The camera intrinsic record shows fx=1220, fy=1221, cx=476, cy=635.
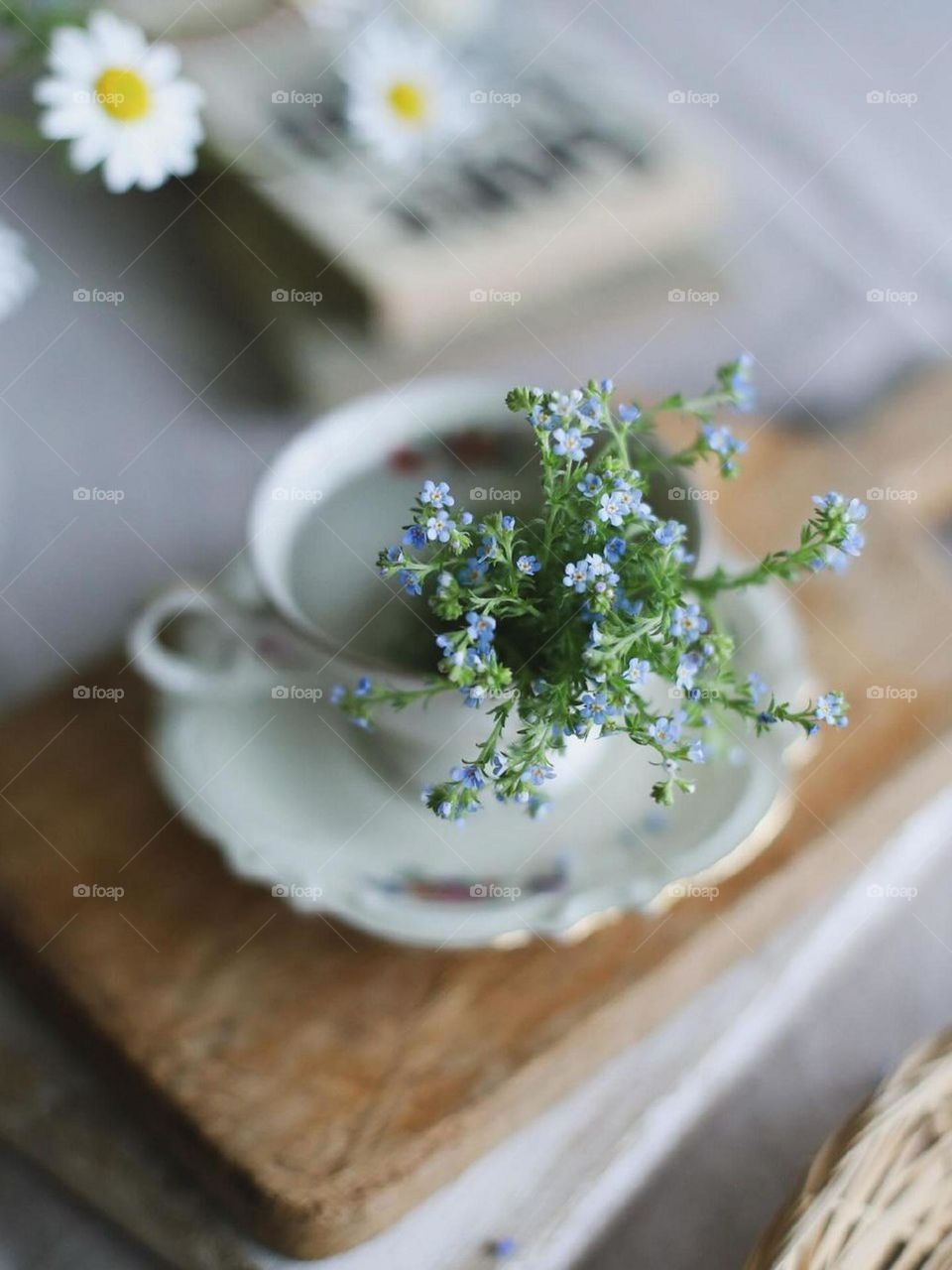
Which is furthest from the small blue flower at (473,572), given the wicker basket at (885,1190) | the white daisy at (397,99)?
the white daisy at (397,99)

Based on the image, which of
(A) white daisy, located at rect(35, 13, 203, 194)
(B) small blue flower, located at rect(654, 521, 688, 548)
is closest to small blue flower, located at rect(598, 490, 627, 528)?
(B) small blue flower, located at rect(654, 521, 688, 548)

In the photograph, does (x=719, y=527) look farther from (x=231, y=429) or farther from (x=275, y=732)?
(x=231, y=429)

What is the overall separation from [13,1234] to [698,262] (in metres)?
0.75

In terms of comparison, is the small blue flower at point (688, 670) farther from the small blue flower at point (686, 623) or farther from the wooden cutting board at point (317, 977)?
the wooden cutting board at point (317, 977)

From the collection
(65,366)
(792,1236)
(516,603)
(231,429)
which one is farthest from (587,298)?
(792,1236)

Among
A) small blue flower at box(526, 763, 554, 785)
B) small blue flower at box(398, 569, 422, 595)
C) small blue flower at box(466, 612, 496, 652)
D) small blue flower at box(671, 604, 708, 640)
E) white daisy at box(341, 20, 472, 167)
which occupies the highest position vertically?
white daisy at box(341, 20, 472, 167)

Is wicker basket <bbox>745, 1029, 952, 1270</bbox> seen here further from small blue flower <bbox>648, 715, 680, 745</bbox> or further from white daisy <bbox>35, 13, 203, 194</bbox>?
white daisy <bbox>35, 13, 203, 194</bbox>

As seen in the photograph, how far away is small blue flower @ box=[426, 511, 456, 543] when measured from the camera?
15.0 inches

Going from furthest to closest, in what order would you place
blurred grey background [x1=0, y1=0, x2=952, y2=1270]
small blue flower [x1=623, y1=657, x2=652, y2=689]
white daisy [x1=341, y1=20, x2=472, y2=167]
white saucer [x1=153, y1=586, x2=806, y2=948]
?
white daisy [x1=341, y1=20, x2=472, y2=167] < blurred grey background [x1=0, y1=0, x2=952, y2=1270] < white saucer [x1=153, y1=586, x2=806, y2=948] < small blue flower [x1=623, y1=657, x2=652, y2=689]

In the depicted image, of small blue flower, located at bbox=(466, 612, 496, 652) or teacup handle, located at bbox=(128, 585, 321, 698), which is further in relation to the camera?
teacup handle, located at bbox=(128, 585, 321, 698)

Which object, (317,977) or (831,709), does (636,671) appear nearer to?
(831,709)

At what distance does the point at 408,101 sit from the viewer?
85cm

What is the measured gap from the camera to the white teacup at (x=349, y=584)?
472 millimetres

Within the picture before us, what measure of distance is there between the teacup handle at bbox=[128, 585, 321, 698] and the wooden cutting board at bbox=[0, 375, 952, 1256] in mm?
68
